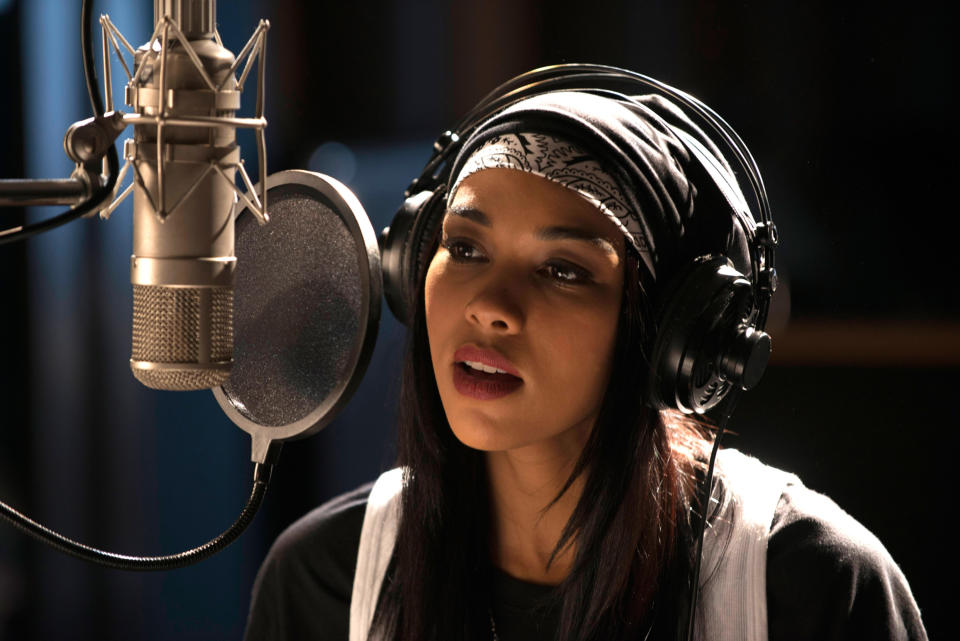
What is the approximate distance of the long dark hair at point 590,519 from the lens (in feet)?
4.04

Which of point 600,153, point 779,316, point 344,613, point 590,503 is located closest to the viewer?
point 600,153

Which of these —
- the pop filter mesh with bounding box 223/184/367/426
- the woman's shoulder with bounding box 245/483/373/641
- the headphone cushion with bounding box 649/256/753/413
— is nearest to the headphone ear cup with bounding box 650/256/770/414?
the headphone cushion with bounding box 649/256/753/413

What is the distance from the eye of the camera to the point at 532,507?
4.47 feet

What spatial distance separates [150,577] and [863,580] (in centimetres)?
142

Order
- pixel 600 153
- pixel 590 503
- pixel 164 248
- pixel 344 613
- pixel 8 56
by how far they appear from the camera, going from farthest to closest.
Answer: pixel 8 56, pixel 344 613, pixel 590 503, pixel 600 153, pixel 164 248

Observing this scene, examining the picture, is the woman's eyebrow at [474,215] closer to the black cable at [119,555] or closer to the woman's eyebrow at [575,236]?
the woman's eyebrow at [575,236]

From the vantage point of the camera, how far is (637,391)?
1217 mm

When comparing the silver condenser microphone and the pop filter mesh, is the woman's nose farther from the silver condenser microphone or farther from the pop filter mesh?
the silver condenser microphone

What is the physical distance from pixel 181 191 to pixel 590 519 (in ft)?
2.25

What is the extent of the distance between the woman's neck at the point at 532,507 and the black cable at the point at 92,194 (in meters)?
0.67

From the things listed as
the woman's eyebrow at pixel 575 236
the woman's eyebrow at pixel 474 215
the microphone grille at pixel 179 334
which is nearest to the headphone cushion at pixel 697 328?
the woman's eyebrow at pixel 575 236

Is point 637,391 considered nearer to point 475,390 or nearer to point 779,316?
point 475,390

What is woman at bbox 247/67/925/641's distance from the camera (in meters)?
1.17

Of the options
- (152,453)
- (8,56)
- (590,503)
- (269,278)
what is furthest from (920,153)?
(8,56)
